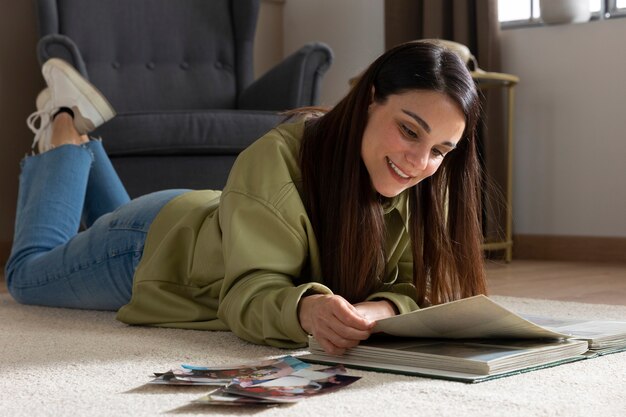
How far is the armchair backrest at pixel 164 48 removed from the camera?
11.8 ft

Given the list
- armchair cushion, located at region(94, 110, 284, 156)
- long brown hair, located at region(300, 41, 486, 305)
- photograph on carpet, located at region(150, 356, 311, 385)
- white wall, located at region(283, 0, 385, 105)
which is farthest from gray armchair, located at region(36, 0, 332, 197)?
photograph on carpet, located at region(150, 356, 311, 385)

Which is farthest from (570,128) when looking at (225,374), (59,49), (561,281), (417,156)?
(225,374)

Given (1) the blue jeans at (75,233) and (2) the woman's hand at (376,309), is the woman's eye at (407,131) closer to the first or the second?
(2) the woman's hand at (376,309)

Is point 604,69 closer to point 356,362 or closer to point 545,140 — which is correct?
point 545,140

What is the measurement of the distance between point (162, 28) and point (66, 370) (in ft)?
8.76

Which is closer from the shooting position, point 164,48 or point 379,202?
point 379,202

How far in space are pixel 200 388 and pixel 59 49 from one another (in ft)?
8.12

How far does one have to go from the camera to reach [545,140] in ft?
11.8

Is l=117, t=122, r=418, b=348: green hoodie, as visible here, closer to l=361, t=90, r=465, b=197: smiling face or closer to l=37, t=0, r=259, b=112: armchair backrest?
l=361, t=90, r=465, b=197: smiling face

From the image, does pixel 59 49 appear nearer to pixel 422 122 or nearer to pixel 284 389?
pixel 422 122

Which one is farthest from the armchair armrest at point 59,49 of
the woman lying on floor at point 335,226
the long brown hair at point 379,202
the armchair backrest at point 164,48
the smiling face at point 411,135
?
the smiling face at point 411,135

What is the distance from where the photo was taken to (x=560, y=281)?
276 centimetres

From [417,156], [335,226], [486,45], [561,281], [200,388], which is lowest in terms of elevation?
[561,281]

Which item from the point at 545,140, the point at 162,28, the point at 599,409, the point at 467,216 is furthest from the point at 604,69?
the point at 599,409
